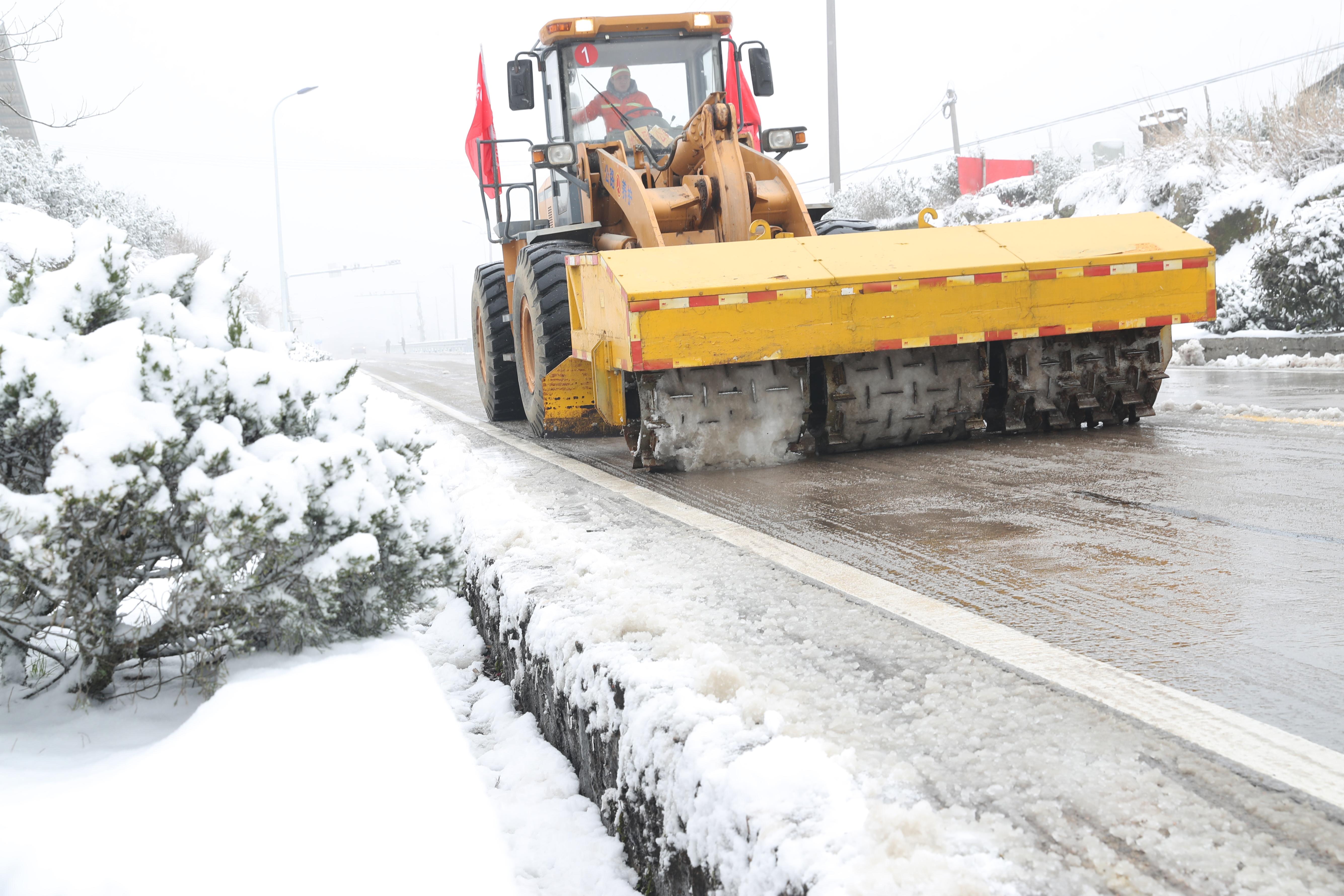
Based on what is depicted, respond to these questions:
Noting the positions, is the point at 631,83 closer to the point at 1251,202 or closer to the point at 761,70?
the point at 761,70

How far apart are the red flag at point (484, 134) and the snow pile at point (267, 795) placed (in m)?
6.88

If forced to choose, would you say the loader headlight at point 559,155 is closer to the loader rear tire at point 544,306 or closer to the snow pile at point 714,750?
the loader rear tire at point 544,306

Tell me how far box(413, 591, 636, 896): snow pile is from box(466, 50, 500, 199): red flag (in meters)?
6.05

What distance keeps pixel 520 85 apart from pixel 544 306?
205cm

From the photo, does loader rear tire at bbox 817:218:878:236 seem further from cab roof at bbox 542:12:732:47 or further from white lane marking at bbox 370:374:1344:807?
white lane marking at bbox 370:374:1344:807

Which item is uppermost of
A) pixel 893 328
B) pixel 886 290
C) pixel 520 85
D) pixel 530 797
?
pixel 520 85

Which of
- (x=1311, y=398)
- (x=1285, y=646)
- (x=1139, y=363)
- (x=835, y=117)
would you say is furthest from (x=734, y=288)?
(x=835, y=117)

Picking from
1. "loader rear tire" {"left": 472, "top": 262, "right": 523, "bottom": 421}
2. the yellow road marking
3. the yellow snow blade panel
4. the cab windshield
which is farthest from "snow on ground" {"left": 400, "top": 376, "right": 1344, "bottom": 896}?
"loader rear tire" {"left": 472, "top": 262, "right": 523, "bottom": 421}

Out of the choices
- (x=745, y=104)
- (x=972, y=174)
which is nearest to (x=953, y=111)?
(x=972, y=174)

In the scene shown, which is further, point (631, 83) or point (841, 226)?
point (631, 83)

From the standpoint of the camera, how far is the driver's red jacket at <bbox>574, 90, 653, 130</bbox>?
327 inches

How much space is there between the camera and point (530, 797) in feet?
7.87

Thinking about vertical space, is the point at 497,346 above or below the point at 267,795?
above

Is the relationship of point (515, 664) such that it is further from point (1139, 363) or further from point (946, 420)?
A: point (1139, 363)
